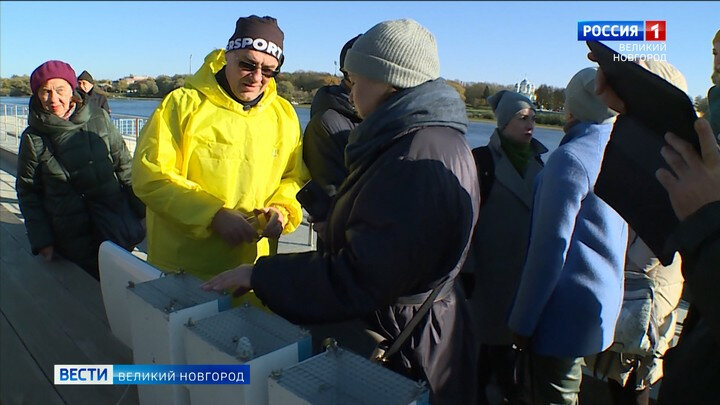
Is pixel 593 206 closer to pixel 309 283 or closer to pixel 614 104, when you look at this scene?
pixel 614 104

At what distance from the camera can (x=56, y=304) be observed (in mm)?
2518

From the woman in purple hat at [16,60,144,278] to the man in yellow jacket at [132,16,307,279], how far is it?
37.1 inches

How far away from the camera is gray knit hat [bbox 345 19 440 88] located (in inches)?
61.5

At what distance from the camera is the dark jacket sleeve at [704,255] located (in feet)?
3.40

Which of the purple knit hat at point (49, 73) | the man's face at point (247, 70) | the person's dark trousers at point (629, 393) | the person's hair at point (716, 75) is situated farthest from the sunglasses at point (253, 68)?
the person's dark trousers at point (629, 393)

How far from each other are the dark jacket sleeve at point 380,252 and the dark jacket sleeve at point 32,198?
2.27m

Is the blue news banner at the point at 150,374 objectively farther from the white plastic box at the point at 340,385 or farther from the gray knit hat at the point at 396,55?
the gray knit hat at the point at 396,55

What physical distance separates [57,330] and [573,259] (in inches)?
87.2

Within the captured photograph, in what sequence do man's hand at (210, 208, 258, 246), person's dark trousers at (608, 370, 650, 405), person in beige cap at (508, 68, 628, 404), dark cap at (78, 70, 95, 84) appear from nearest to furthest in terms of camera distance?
person in beige cap at (508, 68, 628, 404) < man's hand at (210, 208, 258, 246) < person's dark trousers at (608, 370, 650, 405) < dark cap at (78, 70, 95, 84)

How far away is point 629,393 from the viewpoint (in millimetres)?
2678

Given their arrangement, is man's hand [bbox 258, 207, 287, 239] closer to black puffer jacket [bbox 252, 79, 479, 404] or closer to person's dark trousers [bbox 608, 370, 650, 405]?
black puffer jacket [bbox 252, 79, 479, 404]

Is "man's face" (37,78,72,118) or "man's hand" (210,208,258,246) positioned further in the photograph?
"man's face" (37,78,72,118)

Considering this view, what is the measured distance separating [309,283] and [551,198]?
4.05 ft

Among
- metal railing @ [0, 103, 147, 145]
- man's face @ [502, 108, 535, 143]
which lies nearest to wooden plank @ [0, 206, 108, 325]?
man's face @ [502, 108, 535, 143]
